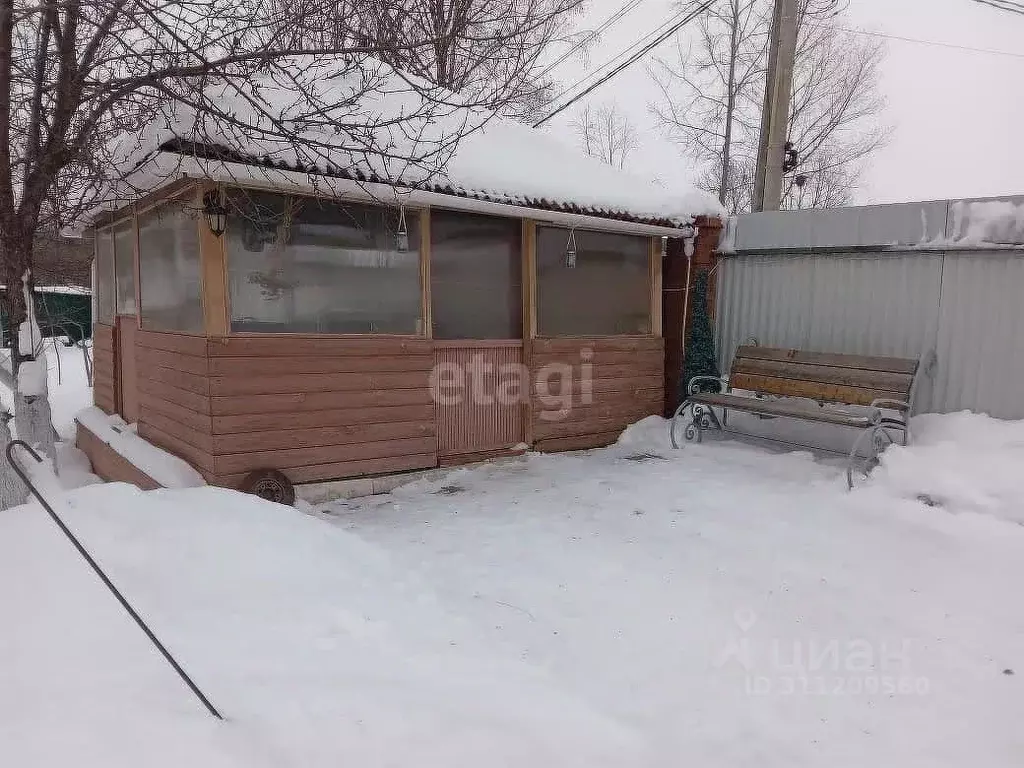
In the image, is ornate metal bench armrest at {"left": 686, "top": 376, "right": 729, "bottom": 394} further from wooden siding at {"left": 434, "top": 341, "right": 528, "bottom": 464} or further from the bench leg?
wooden siding at {"left": 434, "top": 341, "right": 528, "bottom": 464}

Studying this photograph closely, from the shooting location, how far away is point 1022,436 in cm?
522

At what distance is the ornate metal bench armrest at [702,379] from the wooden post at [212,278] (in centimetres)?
503

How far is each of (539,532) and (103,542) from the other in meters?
2.71

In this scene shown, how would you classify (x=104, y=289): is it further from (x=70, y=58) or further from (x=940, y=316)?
(x=940, y=316)

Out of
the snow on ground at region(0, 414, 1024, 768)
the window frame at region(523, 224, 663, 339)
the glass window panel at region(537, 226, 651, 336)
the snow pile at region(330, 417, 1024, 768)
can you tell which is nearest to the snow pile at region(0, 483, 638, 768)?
the snow on ground at region(0, 414, 1024, 768)

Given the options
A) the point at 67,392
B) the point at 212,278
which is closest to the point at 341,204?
the point at 212,278

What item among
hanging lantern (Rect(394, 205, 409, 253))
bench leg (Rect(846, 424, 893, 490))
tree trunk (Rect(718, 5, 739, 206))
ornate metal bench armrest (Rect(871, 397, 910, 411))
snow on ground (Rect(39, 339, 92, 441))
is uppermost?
tree trunk (Rect(718, 5, 739, 206))

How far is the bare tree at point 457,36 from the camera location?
4.13m

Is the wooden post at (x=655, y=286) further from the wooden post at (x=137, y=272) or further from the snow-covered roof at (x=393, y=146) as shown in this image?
the wooden post at (x=137, y=272)

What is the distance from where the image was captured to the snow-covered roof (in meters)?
4.17

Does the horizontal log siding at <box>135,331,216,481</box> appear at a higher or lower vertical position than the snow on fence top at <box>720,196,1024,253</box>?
lower

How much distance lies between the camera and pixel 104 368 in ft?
27.3

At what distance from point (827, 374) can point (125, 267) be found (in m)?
7.78

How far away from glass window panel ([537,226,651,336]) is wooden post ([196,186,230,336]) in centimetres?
316
